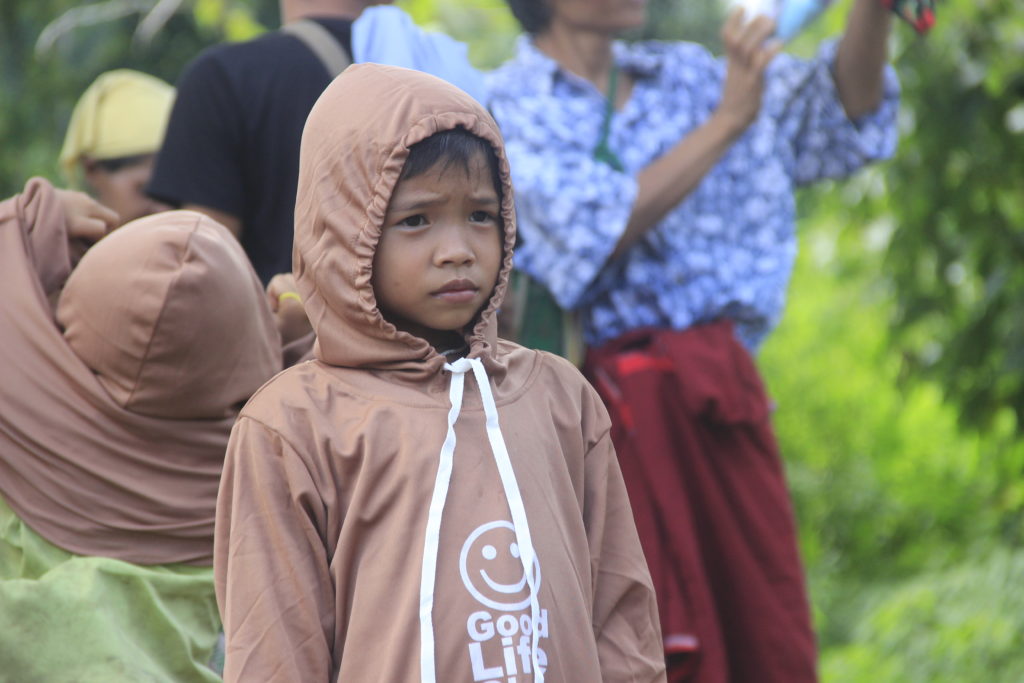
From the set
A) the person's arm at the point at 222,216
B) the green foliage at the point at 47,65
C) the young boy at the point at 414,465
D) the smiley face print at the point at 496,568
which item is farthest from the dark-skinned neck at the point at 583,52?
the green foliage at the point at 47,65

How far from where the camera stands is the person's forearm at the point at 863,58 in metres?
3.44

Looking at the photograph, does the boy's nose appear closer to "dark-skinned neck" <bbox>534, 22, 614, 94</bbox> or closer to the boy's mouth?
the boy's mouth

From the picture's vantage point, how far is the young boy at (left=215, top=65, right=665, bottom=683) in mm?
1821

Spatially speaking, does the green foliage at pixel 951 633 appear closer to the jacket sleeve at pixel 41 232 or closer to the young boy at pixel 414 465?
the young boy at pixel 414 465

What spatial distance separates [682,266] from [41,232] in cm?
152

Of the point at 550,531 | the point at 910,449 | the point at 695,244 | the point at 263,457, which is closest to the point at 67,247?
the point at 263,457

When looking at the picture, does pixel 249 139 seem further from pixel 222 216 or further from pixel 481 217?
pixel 481 217

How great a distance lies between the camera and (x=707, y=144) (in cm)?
321

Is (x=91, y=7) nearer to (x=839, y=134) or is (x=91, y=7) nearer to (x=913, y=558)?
(x=839, y=134)

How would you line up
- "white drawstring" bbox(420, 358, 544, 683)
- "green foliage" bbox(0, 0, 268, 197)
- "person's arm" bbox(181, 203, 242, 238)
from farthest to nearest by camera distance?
1. "green foliage" bbox(0, 0, 268, 197)
2. "person's arm" bbox(181, 203, 242, 238)
3. "white drawstring" bbox(420, 358, 544, 683)

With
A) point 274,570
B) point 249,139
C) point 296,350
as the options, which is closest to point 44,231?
point 296,350

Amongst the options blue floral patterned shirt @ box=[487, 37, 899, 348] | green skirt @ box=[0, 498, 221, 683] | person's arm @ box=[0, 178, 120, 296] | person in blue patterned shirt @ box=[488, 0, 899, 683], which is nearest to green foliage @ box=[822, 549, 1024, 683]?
person in blue patterned shirt @ box=[488, 0, 899, 683]

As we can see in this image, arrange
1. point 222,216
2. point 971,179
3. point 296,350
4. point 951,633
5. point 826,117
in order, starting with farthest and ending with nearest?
point 951,633 → point 971,179 → point 826,117 → point 222,216 → point 296,350

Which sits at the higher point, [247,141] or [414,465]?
[247,141]
